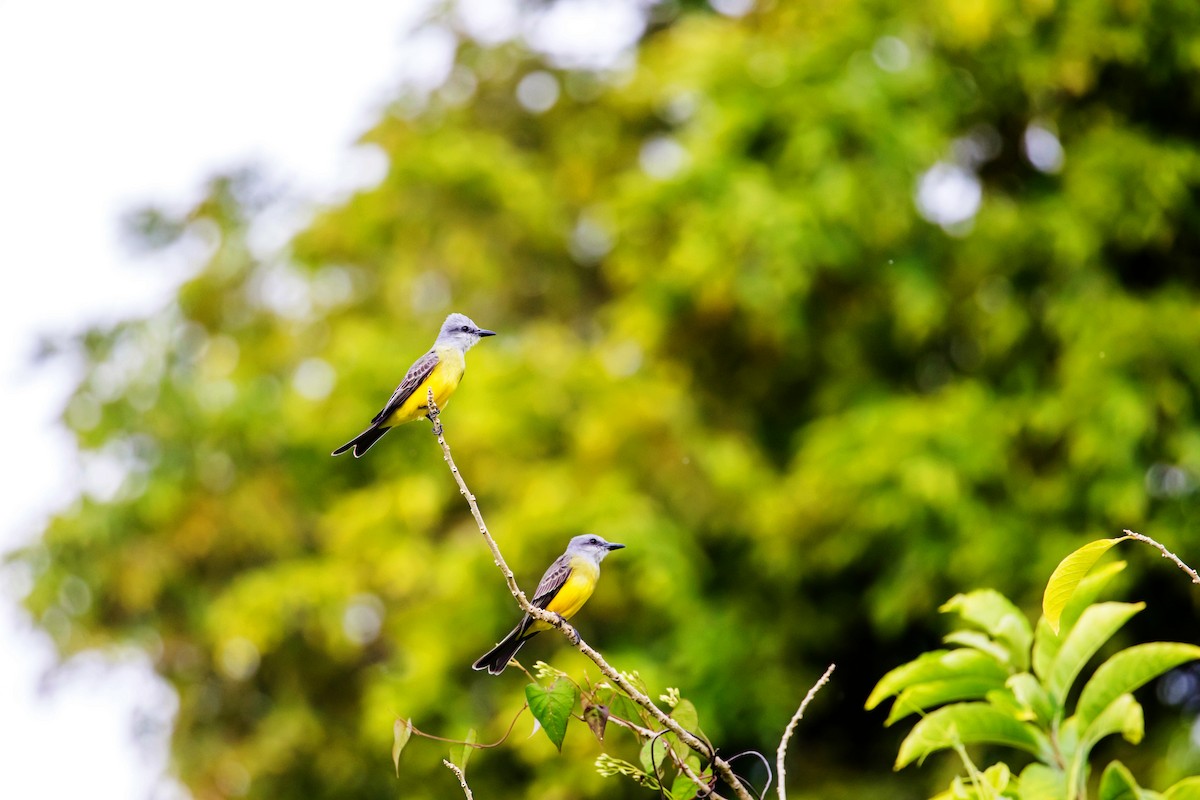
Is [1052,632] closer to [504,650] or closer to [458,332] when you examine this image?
[504,650]

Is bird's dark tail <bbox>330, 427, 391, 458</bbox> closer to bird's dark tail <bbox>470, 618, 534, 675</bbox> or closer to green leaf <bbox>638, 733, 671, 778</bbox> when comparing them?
bird's dark tail <bbox>470, 618, 534, 675</bbox>

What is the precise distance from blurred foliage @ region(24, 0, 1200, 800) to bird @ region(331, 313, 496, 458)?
4344 mm

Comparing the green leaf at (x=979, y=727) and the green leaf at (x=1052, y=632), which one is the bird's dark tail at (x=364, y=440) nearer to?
the green leaf at (x=979, y=727)

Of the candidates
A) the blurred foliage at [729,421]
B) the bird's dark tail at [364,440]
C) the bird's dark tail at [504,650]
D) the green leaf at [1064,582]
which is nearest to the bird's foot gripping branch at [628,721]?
the bird's dark tail at [504,650]

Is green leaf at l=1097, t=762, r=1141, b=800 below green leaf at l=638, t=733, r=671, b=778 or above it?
below

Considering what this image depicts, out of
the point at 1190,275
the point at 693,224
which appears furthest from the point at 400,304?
the point at 1190,275

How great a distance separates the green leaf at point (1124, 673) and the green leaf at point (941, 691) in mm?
197

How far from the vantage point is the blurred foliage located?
7586mm

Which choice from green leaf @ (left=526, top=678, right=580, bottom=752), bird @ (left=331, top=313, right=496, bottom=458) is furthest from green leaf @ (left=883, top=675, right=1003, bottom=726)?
bird @ (left=331, top=313, right=496, bottom=458)

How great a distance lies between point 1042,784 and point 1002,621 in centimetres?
38

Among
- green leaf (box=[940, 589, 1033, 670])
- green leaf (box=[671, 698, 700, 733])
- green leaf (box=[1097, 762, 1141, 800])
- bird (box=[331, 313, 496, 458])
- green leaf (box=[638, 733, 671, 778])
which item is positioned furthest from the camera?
bird (box=[331, 313, 496, 458])

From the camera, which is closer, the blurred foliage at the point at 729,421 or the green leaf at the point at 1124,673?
the green leaf at the point at 1124,673

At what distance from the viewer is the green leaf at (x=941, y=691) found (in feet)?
9.50

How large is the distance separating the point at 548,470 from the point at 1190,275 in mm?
4366
